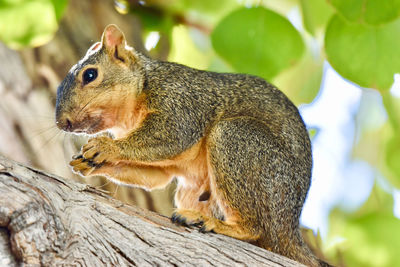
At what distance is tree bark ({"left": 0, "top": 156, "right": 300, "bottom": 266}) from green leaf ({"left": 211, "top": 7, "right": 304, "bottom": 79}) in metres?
0.84

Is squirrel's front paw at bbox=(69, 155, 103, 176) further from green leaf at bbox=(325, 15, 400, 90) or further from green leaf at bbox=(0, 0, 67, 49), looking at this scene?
green leaf at bbox=(325, 15, 400, 90)

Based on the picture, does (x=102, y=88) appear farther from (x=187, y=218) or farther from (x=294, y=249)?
(x=294, y=249)

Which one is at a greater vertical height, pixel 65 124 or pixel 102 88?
pixel 102 88

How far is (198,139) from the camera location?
93.6 inches

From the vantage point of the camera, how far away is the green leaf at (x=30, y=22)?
233 centimetres

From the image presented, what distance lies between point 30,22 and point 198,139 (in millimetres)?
827

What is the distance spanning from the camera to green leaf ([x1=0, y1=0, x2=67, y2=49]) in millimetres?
2326

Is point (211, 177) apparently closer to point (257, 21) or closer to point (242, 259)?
point (242, 259)

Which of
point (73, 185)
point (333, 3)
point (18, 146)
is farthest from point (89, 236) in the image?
point (18, 146)

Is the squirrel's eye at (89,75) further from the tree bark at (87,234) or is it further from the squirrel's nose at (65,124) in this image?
the tree bark at (87,234)

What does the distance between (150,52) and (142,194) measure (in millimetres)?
790

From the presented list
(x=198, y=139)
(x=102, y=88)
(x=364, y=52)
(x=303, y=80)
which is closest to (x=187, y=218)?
(x=198, y=139)

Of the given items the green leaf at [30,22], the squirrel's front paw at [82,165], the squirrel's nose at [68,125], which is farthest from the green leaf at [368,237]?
the green leaf at [30,22]

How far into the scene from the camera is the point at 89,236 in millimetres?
1636
